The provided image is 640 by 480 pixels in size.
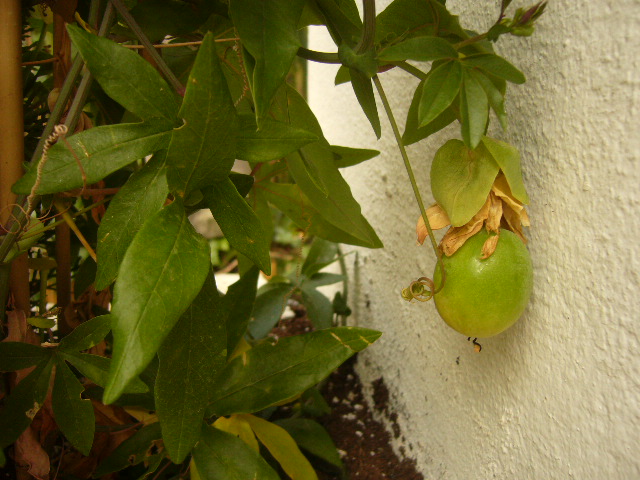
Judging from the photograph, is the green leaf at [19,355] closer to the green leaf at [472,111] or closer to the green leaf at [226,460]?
the green leaf at [226,460]

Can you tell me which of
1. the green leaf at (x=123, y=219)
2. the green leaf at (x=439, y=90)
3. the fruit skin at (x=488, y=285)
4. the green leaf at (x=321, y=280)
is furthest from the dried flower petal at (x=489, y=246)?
the green leaf at (x=321, y=280)

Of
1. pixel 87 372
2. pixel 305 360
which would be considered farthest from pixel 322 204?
pixel 87 372

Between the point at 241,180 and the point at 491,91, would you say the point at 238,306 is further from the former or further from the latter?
the point at 491,91

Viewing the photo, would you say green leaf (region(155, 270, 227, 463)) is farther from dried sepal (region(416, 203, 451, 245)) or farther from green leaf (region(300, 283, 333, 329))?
green leaf (region(300, 283, 333, 329))

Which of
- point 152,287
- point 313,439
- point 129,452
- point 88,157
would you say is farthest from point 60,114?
point 313,439

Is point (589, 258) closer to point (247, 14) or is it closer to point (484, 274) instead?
point (484, 274)

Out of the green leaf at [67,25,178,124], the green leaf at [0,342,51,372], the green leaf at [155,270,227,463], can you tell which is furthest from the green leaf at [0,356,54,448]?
the green leaf at [67,25,178,124]
